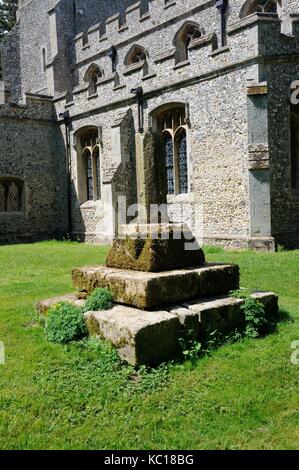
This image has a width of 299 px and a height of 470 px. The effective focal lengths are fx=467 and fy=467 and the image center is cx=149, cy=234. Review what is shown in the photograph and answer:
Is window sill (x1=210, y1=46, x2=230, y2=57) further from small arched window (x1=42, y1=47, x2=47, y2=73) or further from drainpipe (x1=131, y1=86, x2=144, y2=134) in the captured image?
small arched window (x1=42, y1=47, x2=47, y2=73)

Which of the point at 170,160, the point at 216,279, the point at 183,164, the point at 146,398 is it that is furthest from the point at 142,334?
the point at 170,160

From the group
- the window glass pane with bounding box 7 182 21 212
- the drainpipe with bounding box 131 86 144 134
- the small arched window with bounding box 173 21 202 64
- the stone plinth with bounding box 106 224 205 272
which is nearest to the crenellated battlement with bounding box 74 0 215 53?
the small arched window with bounding box 173 21 202 64

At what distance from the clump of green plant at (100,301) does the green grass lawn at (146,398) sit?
0.47 m

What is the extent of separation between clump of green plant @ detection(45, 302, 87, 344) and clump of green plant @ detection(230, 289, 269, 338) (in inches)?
71.1

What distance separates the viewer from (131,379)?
166 inches

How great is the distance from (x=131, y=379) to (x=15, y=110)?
17.3m

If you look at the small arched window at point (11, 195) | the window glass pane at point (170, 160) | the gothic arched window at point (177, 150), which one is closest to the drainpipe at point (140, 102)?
the gothic arched window at point (177, 150)

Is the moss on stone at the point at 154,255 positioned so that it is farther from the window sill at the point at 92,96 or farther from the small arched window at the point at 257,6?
the small arched window at the point at 257,6

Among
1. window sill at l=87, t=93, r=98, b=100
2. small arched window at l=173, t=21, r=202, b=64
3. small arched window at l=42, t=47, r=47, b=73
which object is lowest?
window sill at l=87, t=93, r=98, b=100

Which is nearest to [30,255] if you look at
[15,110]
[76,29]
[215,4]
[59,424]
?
[15,110]

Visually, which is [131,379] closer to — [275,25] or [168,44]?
[275,25]

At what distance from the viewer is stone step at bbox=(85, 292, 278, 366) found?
4438 mm

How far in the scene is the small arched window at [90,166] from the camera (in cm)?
1883

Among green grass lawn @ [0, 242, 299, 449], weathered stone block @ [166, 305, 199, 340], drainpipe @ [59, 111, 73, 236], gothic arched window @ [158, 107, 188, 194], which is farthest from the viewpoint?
drainpipe @ [59, 111, 73, 236]
